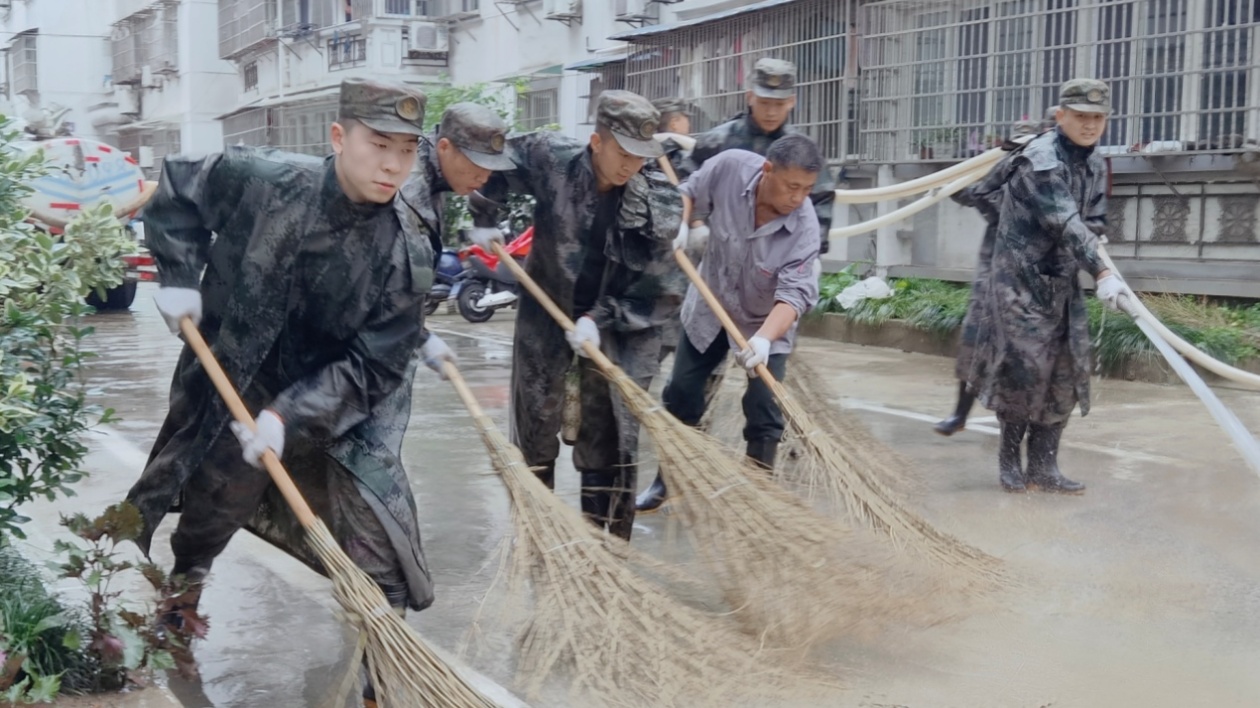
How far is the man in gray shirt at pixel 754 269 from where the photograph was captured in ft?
15.1

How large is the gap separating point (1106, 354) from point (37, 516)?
6.43 m

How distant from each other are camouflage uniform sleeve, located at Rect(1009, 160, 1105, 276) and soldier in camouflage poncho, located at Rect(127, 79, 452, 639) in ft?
9.60

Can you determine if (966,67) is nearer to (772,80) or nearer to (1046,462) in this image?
(772,80)

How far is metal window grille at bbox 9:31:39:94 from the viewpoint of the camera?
37.5 meters

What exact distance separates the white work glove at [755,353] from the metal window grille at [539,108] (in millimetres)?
13573

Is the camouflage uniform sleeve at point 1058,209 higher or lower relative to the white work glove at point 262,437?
higher

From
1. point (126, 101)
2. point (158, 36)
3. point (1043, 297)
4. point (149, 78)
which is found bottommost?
point (1043, 297)

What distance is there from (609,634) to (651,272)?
1477mm

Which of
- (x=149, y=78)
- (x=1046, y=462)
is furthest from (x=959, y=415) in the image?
(x=149, y=78)

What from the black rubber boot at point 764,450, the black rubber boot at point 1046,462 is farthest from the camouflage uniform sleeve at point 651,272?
the black rubber boot at point 1046,462

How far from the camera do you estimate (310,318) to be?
330cm

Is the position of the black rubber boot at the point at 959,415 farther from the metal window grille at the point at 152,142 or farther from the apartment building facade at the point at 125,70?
the metal window grille at the point at 152,142

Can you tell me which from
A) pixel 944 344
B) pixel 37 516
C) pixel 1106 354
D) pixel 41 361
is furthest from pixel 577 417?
pixel 944 344

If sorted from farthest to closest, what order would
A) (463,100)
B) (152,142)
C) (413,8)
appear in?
(152,142) → (413,8) → (463,100)
